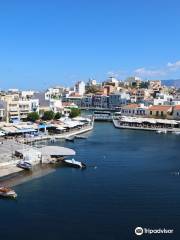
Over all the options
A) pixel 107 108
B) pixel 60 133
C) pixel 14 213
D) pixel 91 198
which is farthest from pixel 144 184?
pixel 107 108

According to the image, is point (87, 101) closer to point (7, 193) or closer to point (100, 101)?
point (100, 101)

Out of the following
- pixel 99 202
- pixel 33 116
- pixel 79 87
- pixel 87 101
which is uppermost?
pixel 79 87

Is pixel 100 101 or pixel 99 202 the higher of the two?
pixel 100 101

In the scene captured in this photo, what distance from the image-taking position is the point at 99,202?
400 inches

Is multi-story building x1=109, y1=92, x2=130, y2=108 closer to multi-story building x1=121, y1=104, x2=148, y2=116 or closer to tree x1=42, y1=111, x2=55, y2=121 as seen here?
multi-story building x1=121, y1=104, x2=148, y2=116

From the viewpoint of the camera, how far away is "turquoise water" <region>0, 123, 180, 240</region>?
336 inches

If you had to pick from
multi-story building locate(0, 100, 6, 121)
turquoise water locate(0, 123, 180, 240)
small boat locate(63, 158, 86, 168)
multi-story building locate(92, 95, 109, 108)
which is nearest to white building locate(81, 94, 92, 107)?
multi-story building locate(92, 95, 109, 108)

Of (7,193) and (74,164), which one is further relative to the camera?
(74,164)

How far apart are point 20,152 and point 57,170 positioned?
1782 millimetres

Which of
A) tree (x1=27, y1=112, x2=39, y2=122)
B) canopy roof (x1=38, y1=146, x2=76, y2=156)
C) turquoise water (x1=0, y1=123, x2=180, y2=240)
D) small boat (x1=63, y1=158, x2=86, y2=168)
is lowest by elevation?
turquoise water (x1=0, y1=123, x2=180, y2=240)

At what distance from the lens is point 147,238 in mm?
8164

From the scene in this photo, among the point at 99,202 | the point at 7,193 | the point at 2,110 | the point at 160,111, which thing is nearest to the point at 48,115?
the point at 2,110

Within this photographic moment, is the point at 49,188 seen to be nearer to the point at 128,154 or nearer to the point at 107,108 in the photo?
the point at 128,154
